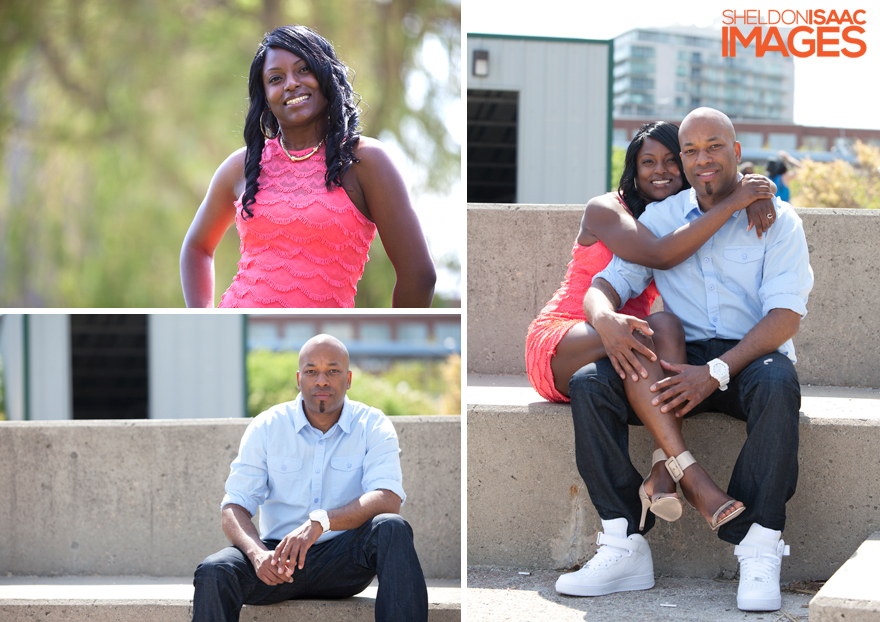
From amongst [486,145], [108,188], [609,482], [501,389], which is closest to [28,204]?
[108,188]

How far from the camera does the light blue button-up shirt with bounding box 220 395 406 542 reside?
2178 millimetres

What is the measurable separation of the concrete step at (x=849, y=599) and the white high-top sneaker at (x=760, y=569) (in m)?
0.18

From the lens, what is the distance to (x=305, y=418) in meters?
A: 2.24

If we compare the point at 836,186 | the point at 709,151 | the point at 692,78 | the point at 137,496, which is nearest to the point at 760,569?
the point at 709,151

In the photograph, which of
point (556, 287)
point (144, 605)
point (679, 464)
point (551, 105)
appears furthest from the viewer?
point (551, 105)

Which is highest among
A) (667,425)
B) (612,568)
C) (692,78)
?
(692,78)

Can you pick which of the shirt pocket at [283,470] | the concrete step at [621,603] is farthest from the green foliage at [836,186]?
the shirt pocket at [283,470]

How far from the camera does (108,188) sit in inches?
260

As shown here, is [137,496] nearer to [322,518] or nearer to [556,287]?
[322,518]

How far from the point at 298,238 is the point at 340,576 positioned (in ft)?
3.16

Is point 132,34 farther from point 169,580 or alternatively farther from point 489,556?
point 489,556

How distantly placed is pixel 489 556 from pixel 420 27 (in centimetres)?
467

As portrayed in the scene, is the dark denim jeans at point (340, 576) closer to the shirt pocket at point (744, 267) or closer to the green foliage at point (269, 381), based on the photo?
the shirt pocket at point (744, 267)

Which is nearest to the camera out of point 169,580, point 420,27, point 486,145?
point 169,580
